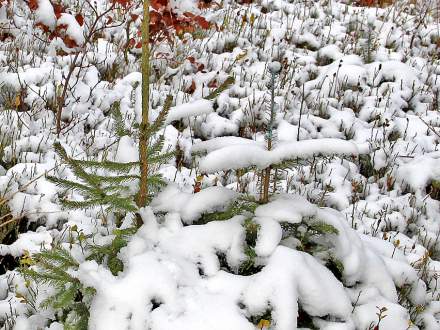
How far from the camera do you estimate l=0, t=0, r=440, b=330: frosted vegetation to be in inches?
75.3

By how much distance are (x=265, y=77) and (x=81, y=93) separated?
83.9 inches

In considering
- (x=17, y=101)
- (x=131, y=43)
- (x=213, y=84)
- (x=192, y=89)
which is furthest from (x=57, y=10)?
(x=213, y=84)

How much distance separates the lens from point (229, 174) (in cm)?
399

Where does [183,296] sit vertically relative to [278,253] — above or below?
below

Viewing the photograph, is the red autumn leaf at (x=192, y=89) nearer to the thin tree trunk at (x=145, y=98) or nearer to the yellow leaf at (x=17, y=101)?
the yellow leaf at (x=17, y=101)

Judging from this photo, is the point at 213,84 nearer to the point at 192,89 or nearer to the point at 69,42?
the point at 192,89

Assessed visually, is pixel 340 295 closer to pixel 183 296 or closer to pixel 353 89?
pixel 183 296

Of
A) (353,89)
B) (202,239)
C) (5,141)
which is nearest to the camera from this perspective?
(202,239)

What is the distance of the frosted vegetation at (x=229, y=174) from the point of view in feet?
6.27

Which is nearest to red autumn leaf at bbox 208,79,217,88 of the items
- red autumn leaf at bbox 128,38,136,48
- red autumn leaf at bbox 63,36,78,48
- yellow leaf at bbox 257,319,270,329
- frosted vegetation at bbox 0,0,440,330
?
frosted vegetation at bbox 0,0,440,330

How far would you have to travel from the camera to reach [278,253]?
1957 mm

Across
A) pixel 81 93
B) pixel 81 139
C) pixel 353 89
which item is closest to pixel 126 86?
pixel 81 93

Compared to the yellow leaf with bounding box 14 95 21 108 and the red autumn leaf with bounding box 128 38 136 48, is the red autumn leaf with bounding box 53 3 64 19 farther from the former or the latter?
the red autumn leaf with bounding box 128 38 136 48

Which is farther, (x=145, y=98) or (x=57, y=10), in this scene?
(x=57, y=10)
